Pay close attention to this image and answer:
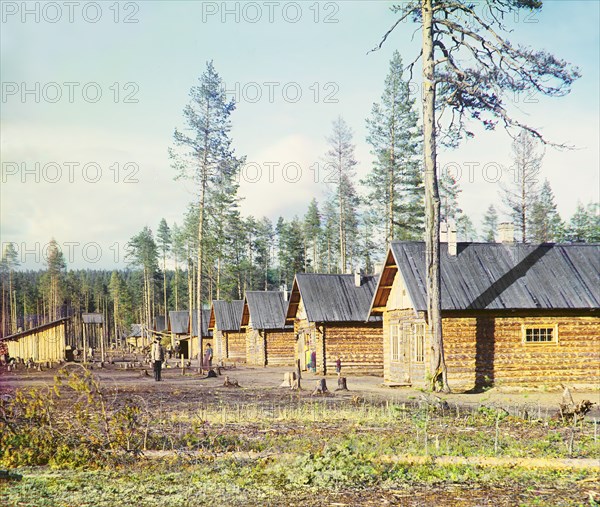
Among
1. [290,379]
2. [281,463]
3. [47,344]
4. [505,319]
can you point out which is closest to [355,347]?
[290,379]

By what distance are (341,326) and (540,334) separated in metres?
13.5

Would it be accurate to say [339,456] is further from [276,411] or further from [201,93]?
[201,93]

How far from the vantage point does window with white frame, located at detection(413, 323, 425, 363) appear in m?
26.0

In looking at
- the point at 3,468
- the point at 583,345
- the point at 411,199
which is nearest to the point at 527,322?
the point at 583,345

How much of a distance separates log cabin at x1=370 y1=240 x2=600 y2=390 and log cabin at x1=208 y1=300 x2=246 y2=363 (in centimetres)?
3055

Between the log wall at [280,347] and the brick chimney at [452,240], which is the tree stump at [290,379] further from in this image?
the log wall at [280,347]

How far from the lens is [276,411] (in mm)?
17266

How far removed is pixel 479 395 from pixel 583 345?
5.22 m

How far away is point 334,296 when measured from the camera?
3872cm

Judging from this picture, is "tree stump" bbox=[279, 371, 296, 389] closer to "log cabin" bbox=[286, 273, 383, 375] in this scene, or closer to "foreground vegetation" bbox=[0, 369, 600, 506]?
"log cabin" bbox=[286, 273, 383, 375]

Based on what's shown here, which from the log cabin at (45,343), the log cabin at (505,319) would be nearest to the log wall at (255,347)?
the log cabin at (45,343)

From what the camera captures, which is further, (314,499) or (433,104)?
(433,104)

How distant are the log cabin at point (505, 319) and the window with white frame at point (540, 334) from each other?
0.04 metres

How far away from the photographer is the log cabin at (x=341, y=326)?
36.9 m
